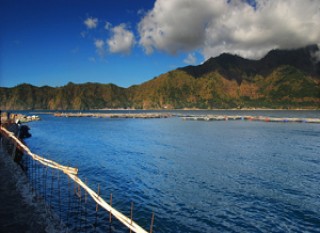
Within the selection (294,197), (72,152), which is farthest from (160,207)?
(72,152)

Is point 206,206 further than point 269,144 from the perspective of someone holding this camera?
No

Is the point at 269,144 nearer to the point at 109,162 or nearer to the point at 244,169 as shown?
the point at 244,169

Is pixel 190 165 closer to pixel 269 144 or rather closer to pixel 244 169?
pixel 244 169

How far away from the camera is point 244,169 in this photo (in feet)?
122

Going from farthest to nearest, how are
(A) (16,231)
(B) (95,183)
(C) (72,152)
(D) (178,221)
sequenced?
(C) (72,152)
(B) (95,183)
(D) (178,221)
(A) (16,231)

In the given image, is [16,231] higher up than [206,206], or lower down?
higher up

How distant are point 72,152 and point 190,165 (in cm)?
2592

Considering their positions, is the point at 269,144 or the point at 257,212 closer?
the point at 257,212

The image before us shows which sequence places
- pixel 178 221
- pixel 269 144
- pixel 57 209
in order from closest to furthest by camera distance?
pixel 178 221 → pixel 57 209 → pixel 269 144

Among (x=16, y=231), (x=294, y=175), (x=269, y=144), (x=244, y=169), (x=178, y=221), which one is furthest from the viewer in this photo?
(x=269, y=144)

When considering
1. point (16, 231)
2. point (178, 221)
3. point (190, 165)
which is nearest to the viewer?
point (16, 231)

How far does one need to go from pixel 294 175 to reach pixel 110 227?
26808mm

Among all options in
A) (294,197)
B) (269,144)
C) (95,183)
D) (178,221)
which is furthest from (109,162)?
(269,144)

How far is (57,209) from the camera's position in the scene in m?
21.4
